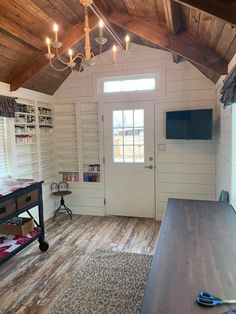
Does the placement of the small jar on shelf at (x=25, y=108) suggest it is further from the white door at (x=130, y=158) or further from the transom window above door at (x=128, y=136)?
the transom window above door at (x=128, y=136)

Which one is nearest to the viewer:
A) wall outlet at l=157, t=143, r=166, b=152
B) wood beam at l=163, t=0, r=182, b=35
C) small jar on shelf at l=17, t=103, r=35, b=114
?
wood beam at l=163, t=0, r=182, b=35

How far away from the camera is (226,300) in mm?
1202

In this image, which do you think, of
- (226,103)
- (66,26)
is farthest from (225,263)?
(66,26)

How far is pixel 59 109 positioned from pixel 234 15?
3.73 m

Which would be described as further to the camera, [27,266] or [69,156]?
[69,156]

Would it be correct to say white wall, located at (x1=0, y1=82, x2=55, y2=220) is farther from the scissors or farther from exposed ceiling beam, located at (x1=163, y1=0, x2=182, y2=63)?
the scissors

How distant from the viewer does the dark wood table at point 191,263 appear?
1.20 m

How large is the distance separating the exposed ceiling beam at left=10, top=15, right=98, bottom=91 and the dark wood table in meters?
2.48

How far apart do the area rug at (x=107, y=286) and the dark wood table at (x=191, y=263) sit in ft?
2.64

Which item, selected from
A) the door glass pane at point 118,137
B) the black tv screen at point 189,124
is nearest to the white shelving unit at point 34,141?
the door glass pane at point 118,137

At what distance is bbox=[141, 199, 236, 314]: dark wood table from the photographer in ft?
3.95

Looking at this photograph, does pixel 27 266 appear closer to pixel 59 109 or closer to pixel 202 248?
pixel 202 248

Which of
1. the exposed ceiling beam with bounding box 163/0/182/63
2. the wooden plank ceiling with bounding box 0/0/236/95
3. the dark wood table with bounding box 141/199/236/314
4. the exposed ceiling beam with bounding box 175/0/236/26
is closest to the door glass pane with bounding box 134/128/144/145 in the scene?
the wooden plank ceiling with bounding box 0/0/236/95

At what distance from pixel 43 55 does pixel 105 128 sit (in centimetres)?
161
